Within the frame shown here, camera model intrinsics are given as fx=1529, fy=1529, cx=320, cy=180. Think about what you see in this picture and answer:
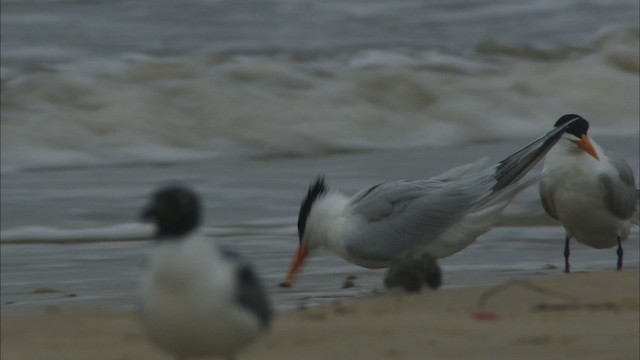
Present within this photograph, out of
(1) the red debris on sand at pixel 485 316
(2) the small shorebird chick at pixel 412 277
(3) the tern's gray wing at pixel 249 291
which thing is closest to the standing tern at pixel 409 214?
(2) the small shorebird chick at pixel 412 277

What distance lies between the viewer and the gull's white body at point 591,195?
7.20 m

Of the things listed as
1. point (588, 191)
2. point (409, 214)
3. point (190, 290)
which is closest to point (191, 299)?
point (190, 290)

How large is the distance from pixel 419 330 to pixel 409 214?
1.86 m

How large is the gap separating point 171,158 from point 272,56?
11.1 ft

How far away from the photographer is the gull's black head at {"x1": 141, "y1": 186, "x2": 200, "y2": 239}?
3652mm

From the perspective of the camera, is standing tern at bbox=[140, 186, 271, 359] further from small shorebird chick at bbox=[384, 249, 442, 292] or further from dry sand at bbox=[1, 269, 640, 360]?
small shorebird chick at bbox=[384, 249, 442, 292]

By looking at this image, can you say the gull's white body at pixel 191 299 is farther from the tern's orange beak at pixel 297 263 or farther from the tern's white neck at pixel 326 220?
the tern's white neck at pixel 326 220

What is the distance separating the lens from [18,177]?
376 inches

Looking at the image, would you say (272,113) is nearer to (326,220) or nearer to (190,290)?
(326,220)

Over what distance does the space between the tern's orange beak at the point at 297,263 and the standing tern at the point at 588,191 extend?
4.04ft

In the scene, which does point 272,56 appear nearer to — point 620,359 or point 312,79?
point 312,79

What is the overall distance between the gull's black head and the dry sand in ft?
3.03

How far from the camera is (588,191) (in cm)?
722

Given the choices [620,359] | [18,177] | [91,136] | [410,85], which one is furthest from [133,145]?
[620,359]
